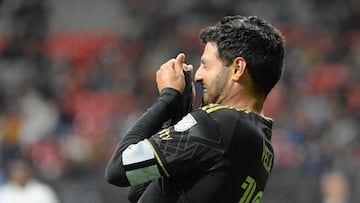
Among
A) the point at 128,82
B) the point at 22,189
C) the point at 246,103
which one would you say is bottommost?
the point at 22,189

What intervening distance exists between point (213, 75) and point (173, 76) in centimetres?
14

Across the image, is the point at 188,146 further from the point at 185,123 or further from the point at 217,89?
the point at 217,89

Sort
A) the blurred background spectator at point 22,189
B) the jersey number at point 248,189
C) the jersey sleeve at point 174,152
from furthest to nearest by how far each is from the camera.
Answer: the blurred background spectator at point 22,189 < the jersey number at point 248,189 < the jersey sleeve at point 174,152

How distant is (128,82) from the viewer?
12.2 metres

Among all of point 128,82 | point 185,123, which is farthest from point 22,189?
point 185,123

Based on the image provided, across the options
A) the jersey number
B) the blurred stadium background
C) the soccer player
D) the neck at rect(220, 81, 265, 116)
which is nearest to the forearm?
the soccer player

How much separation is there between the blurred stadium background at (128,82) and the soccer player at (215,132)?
5530 mm

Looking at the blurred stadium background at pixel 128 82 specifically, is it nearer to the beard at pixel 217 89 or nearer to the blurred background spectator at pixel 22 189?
the blurred background spectator at pixel 22 189

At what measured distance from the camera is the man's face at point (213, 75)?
2887 millimetres

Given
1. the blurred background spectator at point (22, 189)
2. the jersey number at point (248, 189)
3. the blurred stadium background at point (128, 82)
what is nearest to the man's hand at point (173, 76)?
the jersey number at point (248, 189)

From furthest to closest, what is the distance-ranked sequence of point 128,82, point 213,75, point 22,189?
point 128,82, point 22,189, point 213,75

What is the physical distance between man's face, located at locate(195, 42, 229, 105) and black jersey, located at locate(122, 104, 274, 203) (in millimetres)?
68

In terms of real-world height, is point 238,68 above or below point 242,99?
above

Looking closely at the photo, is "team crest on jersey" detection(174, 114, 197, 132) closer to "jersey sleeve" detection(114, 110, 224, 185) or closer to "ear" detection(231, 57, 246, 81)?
"jersey sleeve" detection(114, 110, 224, 185)
